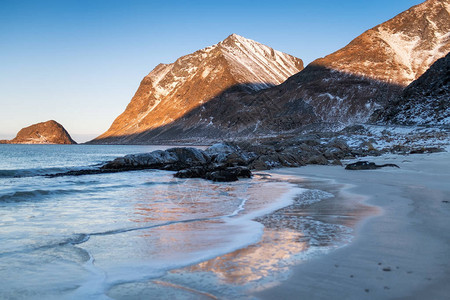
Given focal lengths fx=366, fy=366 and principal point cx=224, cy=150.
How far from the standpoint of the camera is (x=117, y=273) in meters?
4.56

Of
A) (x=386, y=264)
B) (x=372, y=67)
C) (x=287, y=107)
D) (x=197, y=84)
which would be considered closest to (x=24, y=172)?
(x=386, y=264)

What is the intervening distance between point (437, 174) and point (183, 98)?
15111 cm

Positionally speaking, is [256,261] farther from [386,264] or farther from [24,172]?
[24,172]

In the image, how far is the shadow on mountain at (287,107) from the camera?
10231 centimetres

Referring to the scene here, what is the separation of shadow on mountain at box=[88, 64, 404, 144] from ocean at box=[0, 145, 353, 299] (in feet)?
304

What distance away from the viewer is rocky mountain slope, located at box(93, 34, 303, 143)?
155 metres

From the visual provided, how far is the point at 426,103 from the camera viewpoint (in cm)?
5303

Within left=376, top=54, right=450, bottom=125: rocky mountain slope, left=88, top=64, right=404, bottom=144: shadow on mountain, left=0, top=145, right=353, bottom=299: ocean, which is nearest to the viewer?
left=0, top=145, right=353, bottom=299: ocean

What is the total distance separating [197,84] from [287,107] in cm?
5884

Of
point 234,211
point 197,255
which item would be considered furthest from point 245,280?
point 234,211

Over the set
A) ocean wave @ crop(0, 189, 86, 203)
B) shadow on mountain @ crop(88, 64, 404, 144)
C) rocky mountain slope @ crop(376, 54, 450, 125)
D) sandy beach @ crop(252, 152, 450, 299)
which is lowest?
sandy beach @ crop(252, 152, 450, 299)

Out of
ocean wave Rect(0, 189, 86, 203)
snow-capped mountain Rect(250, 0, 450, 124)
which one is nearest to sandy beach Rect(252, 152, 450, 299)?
ocean wave Rect(0, 189, 86, 203)

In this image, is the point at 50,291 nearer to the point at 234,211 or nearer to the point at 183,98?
the point at 234,211

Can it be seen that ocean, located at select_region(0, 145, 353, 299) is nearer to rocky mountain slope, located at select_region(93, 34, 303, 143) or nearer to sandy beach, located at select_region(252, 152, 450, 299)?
sandy beach, located at select_region(252, 152, 450, 299)
